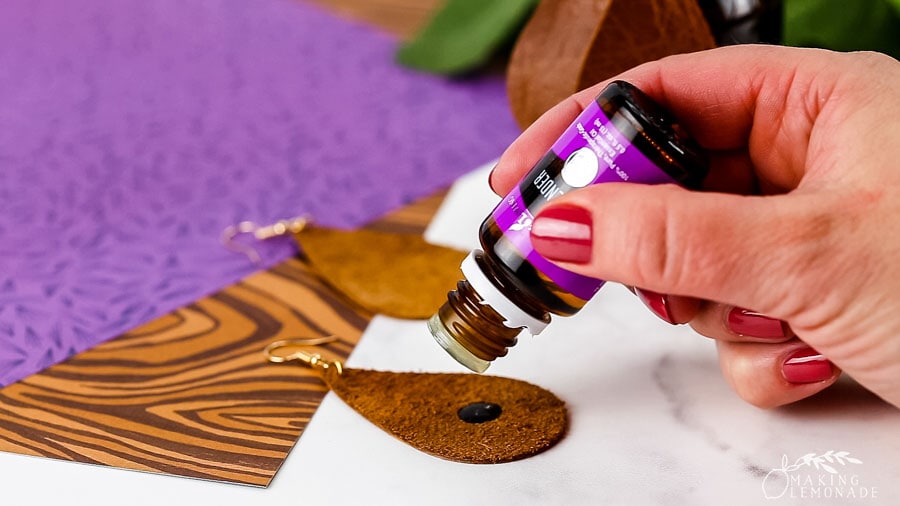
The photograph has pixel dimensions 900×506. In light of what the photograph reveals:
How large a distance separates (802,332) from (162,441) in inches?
15.4

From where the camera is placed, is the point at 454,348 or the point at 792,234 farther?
the point at 454,348

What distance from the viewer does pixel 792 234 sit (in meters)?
0.47

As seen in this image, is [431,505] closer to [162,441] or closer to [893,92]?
[162,441]

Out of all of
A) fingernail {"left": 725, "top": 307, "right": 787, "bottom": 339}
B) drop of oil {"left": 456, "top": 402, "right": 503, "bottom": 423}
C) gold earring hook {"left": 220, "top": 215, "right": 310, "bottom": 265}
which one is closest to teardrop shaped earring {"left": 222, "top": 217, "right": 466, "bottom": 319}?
gold earring hook {"left": 220, "top": 215, "right": 310, "bottom": 265}

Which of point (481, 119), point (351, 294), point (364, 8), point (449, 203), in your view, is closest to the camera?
point (351, 294)

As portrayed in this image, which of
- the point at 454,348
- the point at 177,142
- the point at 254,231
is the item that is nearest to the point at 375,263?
the point at 254,231

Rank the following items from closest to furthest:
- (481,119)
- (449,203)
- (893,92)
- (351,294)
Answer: (893,92), (351,294), (449,203), (481,119)

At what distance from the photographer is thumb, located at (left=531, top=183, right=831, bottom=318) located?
0.47 meters

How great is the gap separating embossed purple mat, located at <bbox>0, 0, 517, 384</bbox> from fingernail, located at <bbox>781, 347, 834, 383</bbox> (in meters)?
0.42

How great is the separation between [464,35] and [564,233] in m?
0.72

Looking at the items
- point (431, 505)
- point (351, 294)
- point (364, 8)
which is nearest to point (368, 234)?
point (351, 294)

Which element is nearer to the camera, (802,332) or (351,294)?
(802,332)

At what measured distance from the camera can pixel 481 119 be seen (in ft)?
3.52

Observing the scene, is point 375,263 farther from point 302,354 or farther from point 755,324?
point 755,324
